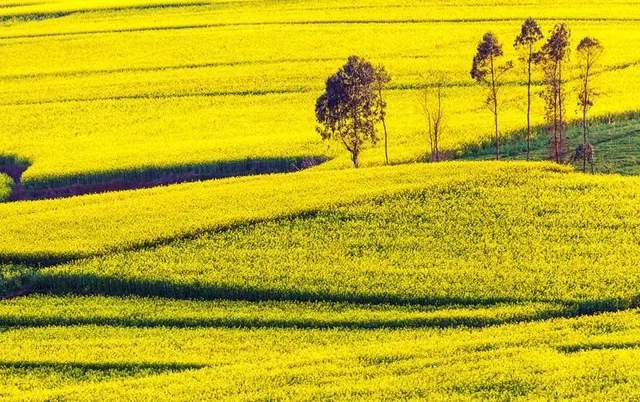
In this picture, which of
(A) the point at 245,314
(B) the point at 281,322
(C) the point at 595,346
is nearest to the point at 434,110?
(A) the point at 245,314

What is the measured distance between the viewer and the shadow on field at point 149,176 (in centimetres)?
6806

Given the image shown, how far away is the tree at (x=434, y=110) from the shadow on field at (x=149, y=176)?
6468 mm

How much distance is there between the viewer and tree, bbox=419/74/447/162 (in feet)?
223

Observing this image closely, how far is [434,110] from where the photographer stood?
77.4 metres

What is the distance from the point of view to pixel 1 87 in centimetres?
9400

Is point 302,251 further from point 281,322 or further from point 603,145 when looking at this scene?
point 603,145

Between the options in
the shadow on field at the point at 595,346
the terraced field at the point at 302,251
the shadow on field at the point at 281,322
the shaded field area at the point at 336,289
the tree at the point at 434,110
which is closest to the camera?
the shaded field area at the point at 336,289

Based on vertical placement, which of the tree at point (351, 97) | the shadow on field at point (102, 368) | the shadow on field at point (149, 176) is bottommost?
the shadow on field at point (102, 368)

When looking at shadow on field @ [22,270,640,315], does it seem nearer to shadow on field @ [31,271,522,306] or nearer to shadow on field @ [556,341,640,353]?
shadow on field @ [31,271,522,306]

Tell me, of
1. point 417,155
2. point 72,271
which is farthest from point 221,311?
point 417,155

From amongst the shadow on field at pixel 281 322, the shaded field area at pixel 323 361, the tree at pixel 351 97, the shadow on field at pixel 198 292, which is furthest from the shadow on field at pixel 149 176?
the shaded field area at pixel 323 361

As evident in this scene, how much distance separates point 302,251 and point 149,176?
23.9m

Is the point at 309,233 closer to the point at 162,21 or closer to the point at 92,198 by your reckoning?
the point at 92,198

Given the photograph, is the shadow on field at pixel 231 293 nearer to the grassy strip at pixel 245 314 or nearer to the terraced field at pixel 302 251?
the terraced field at pixel 302 251
